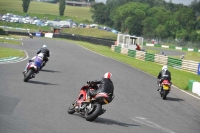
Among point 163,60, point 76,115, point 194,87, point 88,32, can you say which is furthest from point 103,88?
point 88,32

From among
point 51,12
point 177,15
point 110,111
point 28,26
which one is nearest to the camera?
point 110,111

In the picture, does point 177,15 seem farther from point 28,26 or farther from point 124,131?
point 124,131

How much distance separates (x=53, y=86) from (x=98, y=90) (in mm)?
6856

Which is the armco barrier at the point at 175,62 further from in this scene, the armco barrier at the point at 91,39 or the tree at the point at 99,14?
the tree at the point at 99,14

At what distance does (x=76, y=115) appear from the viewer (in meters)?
12.7

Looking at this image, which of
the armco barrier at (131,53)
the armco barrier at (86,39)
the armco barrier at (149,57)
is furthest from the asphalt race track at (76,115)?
the armco barrier at (86,39)

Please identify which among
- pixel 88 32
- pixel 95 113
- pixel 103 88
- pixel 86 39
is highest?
pixel 103 88

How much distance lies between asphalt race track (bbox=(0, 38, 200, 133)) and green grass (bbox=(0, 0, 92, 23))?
72150mm

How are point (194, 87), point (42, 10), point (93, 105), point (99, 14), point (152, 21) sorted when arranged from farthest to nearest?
point (99, 14), point (42, 10), point (152, 21), point (194, 87), point (93, 105)

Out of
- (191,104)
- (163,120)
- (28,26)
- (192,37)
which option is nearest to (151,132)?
(163,120)

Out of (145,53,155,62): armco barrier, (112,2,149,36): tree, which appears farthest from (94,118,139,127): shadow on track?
(112,2,149,36): tree

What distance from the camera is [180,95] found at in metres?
21.6

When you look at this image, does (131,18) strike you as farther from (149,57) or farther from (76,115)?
(76,115)

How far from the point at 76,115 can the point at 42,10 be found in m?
127
